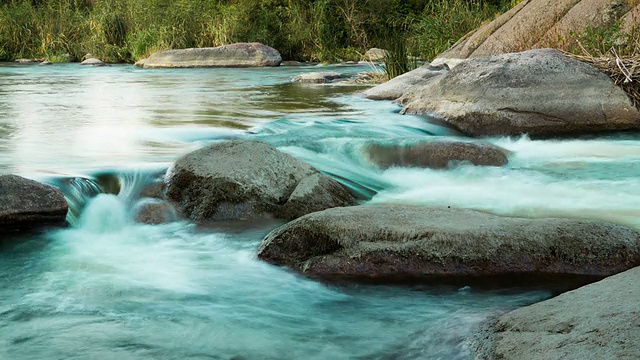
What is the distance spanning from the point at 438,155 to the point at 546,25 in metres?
5.39

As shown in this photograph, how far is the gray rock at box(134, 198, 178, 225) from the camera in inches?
195

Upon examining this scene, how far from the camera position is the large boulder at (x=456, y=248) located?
3.74 m

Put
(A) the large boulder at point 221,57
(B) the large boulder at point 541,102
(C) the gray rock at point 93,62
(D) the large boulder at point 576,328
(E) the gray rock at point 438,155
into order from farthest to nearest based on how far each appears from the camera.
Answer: (C) the gray rock at point 93,62 → (A) the large boulder at point 221,57 → (B) the large boulder at point 541,102 → (E) the gray rock at point 438,155 → (D) the large boulder at point 576,328

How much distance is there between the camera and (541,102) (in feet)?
26.0

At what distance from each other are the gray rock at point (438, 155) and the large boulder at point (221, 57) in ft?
49.2

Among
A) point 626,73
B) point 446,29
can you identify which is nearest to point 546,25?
point 626,73

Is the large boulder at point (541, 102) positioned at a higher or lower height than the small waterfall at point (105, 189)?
higher

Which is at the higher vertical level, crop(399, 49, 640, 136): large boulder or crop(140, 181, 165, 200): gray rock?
crop(399, 49, 640, 136): large boulder

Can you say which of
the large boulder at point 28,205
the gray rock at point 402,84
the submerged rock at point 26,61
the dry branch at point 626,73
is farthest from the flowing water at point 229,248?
the submerged rock at point 26,61

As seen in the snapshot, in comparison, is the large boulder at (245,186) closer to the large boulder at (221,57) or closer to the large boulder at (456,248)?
the large boulder at (456,248)

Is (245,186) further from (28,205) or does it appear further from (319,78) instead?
(319,78)

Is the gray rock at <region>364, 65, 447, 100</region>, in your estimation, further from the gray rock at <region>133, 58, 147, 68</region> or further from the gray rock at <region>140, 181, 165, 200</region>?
the gray rock at <region>133, 58, 147, 68</region>

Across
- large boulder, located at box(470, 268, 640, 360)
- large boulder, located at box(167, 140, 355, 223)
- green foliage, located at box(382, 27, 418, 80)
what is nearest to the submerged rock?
green foliage, located at box(382, 27, 418, 80)

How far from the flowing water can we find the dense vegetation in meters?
13.7
